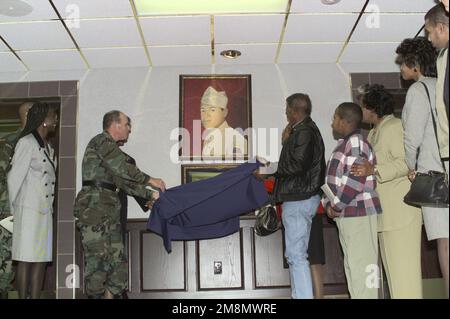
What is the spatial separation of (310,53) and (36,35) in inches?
115

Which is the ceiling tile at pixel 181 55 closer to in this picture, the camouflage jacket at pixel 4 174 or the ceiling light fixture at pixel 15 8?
the ceiling light fixture at pixel 15 8

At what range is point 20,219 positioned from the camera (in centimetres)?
430

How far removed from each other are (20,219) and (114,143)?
0.99 metres

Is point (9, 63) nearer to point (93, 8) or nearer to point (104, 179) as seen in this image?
point (93, 8)

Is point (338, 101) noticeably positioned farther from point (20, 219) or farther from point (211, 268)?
point (20, 219)

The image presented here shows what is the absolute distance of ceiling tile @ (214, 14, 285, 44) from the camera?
5027mm

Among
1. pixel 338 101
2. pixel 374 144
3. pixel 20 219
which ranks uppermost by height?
pixel 338 101

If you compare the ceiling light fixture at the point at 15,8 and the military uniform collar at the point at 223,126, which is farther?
the military uniform collar at the point at 223,126

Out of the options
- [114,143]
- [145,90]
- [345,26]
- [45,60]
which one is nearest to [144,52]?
[145,90]

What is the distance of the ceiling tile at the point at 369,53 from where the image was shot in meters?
5.67

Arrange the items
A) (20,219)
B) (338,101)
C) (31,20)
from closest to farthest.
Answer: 1. (20,219)
2. (31,20)
3. (338,101)

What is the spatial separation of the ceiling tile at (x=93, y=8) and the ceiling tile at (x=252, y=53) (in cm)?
120

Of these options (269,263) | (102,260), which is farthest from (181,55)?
(102,260)

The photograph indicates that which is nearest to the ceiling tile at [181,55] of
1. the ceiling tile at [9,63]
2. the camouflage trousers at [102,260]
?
the ceiling tile at [9,63]
